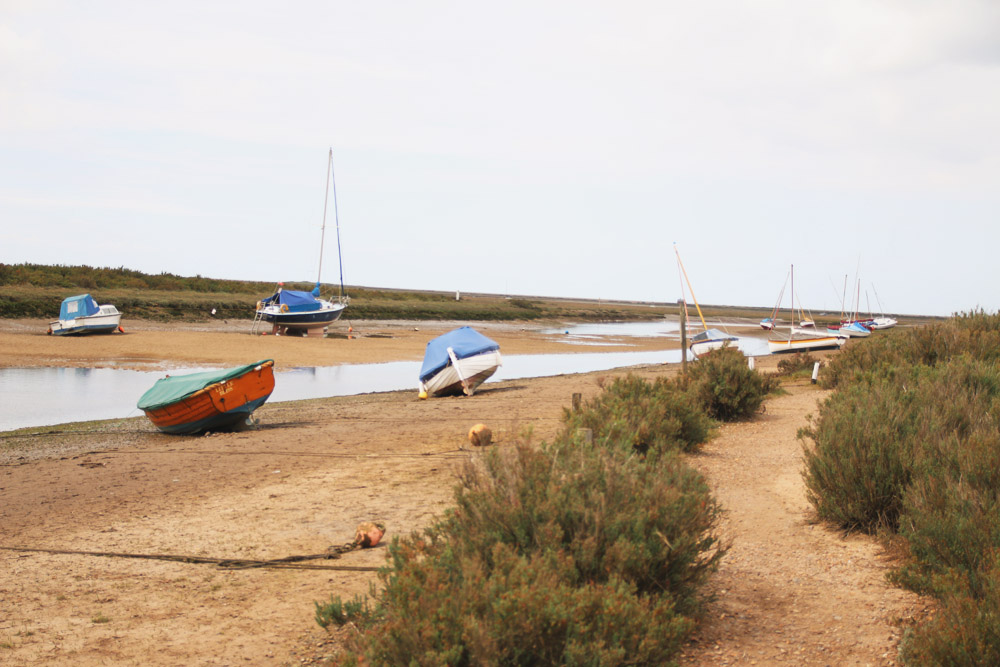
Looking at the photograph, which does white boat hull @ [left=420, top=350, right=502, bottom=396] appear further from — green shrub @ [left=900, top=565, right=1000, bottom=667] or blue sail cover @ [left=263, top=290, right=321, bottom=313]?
blue sail cover @ [left=263, top=290, right=321, bottom=313]

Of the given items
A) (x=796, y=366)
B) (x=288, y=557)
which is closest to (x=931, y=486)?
(x=288, y=557)

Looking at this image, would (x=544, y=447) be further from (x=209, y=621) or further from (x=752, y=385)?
(x=752, y=385)

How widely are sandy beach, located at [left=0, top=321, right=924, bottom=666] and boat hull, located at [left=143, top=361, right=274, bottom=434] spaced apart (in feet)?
1.28

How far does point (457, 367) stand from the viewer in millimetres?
18266

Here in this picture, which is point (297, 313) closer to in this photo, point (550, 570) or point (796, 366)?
point (796, 366)

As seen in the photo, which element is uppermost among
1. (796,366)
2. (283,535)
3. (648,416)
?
(648,416)

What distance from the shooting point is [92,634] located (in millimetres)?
5363

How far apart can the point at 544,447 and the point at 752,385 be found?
27.5 ft

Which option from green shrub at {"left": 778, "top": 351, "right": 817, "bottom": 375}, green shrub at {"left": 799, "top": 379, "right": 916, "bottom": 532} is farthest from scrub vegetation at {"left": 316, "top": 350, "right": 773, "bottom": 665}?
green shrub at {"left": 778, "top": 351, "right": 817, "bottom": 375}

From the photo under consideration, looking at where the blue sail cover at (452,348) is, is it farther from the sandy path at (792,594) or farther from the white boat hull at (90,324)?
the white boat hull at (90,324)

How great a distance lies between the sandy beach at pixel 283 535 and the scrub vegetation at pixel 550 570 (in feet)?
1.37

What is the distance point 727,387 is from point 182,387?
31.1ft

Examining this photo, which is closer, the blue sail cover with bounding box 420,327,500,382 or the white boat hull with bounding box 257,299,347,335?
the blue sail cover with bounding box 420,327,500,382

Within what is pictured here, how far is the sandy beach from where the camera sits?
16.3 ft
